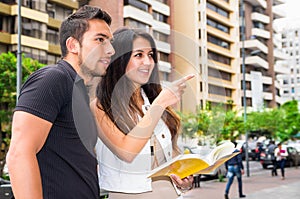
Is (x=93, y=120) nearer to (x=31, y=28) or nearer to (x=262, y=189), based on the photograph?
(x=262, y=189)

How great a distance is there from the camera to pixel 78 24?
1.57 m

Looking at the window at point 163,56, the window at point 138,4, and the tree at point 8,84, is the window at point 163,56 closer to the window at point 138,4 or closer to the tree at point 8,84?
the window at point 138,4

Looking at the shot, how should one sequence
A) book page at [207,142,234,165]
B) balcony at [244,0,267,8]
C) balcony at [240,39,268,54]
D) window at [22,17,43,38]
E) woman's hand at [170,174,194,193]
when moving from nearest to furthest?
1. book page at [207,142,234,165]
2. woman's hand at [170,174,194,193]
3. window at [22,17,43,38]
4. balcony at [240,39,268,54]
5. balcony at [244,0,267,8]

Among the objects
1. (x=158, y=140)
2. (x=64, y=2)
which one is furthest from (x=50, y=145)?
(x=64, y=2)

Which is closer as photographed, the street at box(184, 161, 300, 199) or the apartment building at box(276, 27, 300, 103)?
the street at box(184, 161, 300, 199)

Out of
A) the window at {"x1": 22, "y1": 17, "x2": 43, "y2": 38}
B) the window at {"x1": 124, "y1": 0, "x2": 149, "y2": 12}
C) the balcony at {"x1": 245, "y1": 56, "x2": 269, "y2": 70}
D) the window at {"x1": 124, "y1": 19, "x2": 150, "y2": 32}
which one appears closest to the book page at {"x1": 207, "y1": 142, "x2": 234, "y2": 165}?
the window at {"x1": 124, "y1": 19, "x2": 150, "y2": 32}

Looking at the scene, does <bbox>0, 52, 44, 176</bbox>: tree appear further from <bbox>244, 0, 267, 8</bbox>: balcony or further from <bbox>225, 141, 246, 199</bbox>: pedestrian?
<bbox>244, 0, 267, 8</bbox>: balcony

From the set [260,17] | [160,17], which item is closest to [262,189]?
[160,17]

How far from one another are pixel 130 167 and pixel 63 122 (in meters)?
0.24

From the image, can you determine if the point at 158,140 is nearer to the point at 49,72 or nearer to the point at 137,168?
the point at 137,168

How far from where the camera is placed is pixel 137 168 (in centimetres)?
149

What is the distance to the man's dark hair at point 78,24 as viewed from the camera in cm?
156

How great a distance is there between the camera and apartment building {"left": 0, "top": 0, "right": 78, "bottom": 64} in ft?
78.4

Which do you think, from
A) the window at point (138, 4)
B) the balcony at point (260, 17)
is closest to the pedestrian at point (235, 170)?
the window at point (138, 4)
